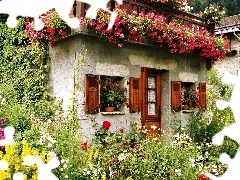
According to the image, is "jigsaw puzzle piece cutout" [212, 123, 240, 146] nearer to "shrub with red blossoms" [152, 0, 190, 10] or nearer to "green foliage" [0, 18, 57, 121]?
"green foliage" [0, 18, 57, 121]

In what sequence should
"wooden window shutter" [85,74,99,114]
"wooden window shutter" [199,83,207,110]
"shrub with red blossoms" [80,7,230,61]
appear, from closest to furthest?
"shrub with red blossoms" [80,7,230,61] < "wooden window shutter" [85,74,99,114] < "wooden window shutter" [199,83,207,110]

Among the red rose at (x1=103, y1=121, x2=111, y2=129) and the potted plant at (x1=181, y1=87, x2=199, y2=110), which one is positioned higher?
the potted plant at (x1=181, y1=87, x2=199, y2=110)

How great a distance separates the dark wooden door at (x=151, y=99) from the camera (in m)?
7.95

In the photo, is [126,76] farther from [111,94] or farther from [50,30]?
[50,30]

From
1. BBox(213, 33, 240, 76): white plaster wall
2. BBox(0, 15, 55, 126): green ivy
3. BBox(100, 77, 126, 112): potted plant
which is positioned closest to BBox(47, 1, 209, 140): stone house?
BBox(100, 77, 126, 112): potted plant

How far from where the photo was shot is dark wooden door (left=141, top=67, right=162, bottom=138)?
313 inches

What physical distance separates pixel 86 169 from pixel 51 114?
3.03 m

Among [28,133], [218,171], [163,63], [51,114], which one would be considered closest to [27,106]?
[51,114]

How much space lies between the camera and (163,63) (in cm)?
823

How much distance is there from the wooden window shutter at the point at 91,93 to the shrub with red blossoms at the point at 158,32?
76cm

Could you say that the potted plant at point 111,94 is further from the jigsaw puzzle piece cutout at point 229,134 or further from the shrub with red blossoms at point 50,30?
the jigsaw puzzle piece cutout at point 229,134

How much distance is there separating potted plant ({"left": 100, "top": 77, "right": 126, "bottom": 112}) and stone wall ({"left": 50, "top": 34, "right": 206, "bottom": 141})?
0.56ft

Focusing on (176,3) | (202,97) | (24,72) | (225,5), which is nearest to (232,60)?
(202,97)

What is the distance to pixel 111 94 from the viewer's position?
702 cm
